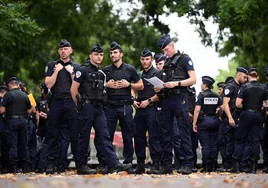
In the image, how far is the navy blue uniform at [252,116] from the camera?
17578mm

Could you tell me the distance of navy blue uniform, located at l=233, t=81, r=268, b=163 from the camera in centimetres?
1758

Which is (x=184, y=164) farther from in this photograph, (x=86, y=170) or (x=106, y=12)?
(x=106, y=12)

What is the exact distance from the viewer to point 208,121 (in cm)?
1952

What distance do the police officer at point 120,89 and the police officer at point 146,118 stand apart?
2.72ft

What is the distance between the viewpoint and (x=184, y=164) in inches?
595

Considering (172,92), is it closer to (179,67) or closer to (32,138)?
(179,67)

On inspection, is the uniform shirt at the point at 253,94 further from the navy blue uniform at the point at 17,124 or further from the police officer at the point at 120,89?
the navy blue uniform at the point at 17,124

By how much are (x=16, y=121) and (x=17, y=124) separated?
2.6 inches

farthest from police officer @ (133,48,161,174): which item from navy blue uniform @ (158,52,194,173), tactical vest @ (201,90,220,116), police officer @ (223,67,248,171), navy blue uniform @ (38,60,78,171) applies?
tactical vest @ (201,90,220,116)

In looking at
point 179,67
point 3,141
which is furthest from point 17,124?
point 179,67

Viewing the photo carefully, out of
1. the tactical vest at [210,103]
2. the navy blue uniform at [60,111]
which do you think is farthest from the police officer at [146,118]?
the tactical vest at [210,103]

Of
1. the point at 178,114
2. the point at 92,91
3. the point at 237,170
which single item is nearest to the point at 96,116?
the point at 92,91

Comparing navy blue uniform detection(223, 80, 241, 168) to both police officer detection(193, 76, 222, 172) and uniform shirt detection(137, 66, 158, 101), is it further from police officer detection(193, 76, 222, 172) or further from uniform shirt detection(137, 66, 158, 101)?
uniform shirt detection(137, 66, 158, 101)

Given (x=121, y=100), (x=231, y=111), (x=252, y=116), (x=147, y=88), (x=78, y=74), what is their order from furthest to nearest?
(x=231, y=111) → (x=252, y=116) → (x=147, y=88) → (x=121, y=100) → (x=78, y=74)
